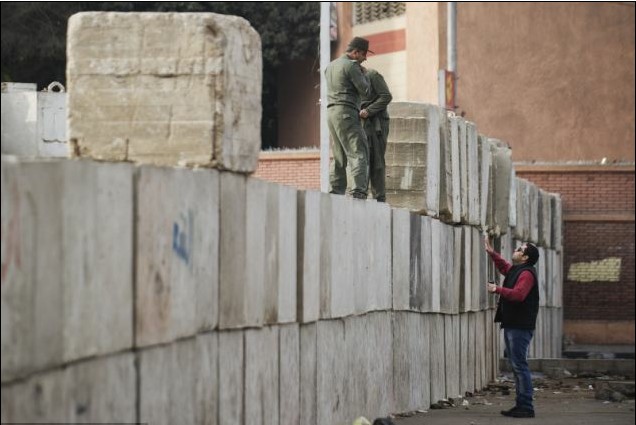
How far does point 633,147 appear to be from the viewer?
121 feet

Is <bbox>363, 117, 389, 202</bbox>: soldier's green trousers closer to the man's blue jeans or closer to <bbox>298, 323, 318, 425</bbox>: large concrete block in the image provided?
the man's blue jeans

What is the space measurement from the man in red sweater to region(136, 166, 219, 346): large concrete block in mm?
6432

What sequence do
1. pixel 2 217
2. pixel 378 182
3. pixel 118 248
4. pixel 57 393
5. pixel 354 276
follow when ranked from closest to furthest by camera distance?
pixel 2 217 < pixel 57 393 < pixel 118 248 < pixel 354 276 < pixel 378 182

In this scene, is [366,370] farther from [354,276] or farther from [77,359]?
[77,359]

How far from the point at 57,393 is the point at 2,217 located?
2.78 ft

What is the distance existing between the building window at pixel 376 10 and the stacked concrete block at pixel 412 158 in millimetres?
22931

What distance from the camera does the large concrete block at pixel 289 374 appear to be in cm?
1011

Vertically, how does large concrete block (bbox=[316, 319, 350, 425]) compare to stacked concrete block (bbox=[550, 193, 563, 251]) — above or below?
below

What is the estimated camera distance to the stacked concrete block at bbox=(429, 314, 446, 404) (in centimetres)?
1595

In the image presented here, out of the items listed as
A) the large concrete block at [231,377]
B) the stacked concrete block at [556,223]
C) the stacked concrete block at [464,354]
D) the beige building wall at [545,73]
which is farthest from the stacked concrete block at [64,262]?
the beige building wall at [545,73]

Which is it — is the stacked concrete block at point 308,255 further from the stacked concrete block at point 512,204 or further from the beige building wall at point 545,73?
the beige building wall at point 545,73

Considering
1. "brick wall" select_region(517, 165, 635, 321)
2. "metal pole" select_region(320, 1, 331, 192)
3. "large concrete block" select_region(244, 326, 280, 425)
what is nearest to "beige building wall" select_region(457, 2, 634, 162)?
"brick wall" select_region(517, 165, 635, 321)

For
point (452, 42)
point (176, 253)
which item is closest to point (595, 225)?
point (452, 42)

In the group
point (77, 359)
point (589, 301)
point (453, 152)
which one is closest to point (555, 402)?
point (453, 152)
